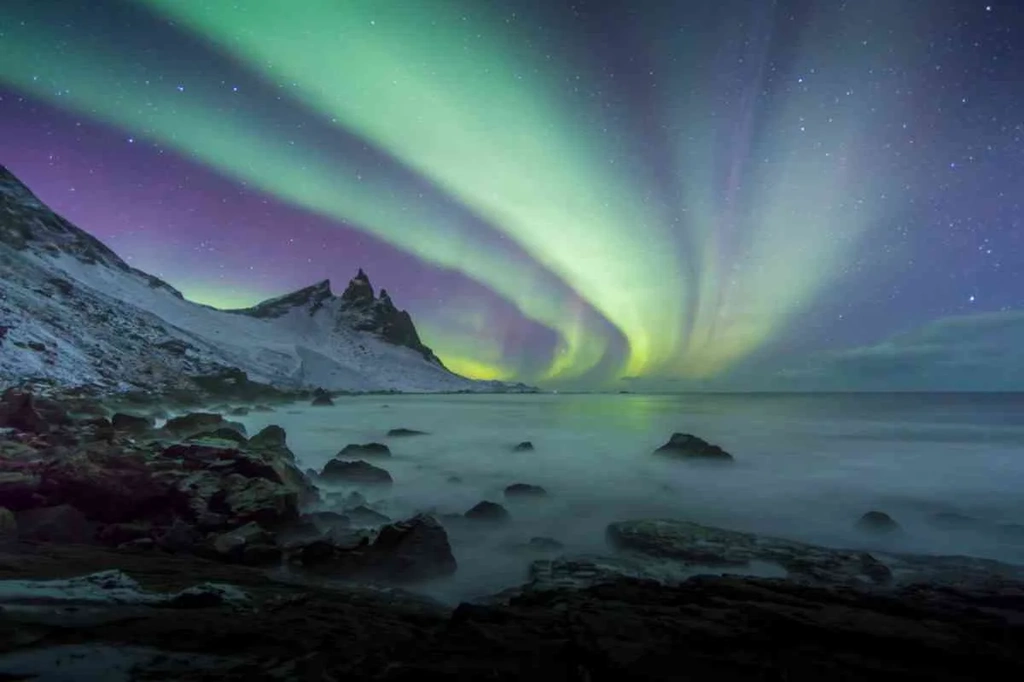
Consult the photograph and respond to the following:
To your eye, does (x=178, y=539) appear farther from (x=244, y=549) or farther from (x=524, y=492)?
(x=524, y=492)

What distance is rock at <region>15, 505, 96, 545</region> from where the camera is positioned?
9.39 m

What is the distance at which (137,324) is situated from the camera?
309 feet

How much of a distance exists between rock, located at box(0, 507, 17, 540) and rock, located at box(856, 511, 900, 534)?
1939 cm

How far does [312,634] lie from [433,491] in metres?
14.0

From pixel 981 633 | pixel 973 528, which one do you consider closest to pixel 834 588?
pixel 981 633

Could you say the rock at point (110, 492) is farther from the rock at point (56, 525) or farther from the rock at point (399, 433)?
the rock at point (399, 433)

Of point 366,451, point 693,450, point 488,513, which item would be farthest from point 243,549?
point 693,450

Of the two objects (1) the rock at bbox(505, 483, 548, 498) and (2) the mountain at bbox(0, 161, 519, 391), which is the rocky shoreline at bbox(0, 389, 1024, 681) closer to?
(1) the rock at bbox(505, 483, 548, 498)

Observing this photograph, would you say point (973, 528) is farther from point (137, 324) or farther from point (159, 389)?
point (137, 324)

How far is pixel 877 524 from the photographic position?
585 inches

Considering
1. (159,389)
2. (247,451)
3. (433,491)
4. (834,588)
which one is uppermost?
(834,588)

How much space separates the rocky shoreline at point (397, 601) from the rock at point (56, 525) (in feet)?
0.13

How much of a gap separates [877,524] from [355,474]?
1685cm

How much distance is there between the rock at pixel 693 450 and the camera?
91.7 ft
